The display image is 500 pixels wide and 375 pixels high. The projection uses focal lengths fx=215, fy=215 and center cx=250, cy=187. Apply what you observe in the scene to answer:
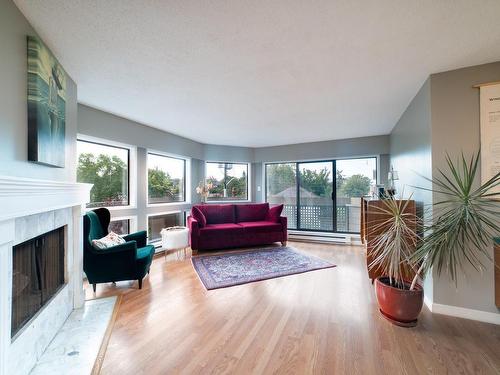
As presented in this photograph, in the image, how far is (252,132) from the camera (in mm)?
4383

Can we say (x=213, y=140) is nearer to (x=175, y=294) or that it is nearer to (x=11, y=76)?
(x=175, y=294)

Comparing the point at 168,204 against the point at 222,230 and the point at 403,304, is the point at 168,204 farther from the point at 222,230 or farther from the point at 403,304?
the point at 403,304

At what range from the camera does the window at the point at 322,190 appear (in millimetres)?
4992

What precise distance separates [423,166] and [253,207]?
346cm

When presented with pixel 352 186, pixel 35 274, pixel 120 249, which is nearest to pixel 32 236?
pixel 35 274

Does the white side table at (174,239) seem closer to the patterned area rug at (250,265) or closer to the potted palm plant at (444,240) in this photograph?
the patterned area rug at (250,265)

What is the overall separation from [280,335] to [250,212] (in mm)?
3413

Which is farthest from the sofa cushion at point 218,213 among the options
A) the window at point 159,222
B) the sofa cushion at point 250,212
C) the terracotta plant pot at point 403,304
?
the terracotta plant pot at point 403,304

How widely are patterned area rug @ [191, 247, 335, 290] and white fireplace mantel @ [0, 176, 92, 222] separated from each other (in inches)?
72.6

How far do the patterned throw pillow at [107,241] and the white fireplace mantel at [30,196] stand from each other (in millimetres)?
726

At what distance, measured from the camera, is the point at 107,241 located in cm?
272

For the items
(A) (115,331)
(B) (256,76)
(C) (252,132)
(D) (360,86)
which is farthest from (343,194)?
(A) (115,331)

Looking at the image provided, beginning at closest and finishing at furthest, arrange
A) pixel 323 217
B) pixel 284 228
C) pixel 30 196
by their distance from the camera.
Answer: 1. pixel 30 196
2. pixel 284 228
3. pixel 323 217

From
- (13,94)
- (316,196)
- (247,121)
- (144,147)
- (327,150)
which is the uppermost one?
(247,121)
